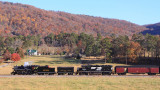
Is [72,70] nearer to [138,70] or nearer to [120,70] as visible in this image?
[120,70]

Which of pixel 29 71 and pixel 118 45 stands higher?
pixel 118 45

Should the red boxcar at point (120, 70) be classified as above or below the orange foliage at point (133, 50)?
below

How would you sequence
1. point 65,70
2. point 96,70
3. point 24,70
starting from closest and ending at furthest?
1. point 65,70
2. point 96,70
3. point 24,70

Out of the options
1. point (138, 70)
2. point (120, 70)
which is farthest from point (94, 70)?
point (138, 70)

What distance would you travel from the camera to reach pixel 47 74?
42.4 m

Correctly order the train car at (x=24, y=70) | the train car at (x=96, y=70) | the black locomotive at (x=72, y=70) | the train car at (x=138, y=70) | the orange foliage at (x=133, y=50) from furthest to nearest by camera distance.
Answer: the orange foliage at (x=133, y=50) < the train car at (x=24, y=70) < the train car at (x=96, y=70) < the black locomotive at (x=72, y=70) < the train car at (x=138, y=70)

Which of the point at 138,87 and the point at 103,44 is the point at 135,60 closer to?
the point at 103,44

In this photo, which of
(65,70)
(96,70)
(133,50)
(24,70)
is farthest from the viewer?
(133,50)

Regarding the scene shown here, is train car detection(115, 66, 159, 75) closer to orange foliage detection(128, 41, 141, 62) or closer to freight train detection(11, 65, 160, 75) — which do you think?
freight train detection(11, 65, 160, 75)

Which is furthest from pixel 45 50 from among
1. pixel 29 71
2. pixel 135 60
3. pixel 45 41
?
pixel 29 71

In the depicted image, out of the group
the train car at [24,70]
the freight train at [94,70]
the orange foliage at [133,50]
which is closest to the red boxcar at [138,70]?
the freight train at [94,70]

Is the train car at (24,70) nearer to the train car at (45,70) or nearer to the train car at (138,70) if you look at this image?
the train car at (45,70)

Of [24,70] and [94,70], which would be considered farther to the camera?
[24,70]

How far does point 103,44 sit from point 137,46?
15.1 m
